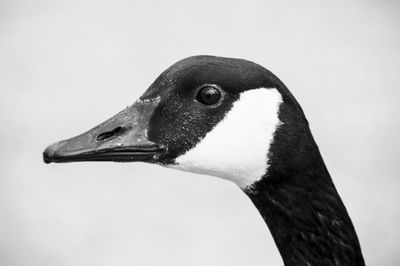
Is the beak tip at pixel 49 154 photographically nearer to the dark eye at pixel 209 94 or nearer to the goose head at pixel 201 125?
the goose head at pixel 201 125

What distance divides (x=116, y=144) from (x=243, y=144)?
312 mm

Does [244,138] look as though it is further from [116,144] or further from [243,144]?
[116,144]

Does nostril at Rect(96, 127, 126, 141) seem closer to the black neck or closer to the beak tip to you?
the beak tip

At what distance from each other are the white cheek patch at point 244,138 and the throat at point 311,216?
6cm

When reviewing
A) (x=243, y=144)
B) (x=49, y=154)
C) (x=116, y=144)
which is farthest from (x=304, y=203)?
(x=49, y=154)

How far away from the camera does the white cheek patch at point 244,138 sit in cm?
138

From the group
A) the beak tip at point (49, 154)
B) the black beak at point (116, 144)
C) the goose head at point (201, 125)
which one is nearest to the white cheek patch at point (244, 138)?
the goose head at point (201, 125)

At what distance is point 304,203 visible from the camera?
1418 millimetres

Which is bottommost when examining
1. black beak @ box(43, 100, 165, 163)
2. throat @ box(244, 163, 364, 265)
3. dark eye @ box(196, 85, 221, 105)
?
throat @ box(244, 163, 364, 265)

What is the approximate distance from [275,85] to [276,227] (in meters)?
0.37

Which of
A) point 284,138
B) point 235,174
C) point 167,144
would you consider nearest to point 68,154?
point 167,144

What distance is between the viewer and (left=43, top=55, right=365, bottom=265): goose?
1392 millimetres

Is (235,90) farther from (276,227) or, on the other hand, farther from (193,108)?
(276,227)

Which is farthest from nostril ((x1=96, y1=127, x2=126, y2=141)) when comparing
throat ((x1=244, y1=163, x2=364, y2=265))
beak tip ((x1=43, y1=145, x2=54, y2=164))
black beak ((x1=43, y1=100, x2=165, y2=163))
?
throat ((x1=244, y1=163, x2=364, y2=265))
